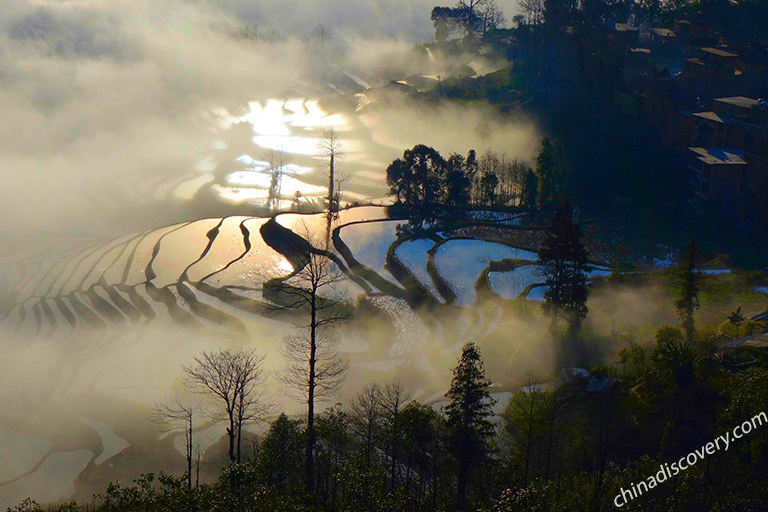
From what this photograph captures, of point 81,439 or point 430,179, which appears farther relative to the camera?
point 430,179

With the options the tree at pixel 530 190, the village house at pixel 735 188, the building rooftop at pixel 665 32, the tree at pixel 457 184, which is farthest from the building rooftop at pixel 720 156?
the building rooftop at pixel 665 32

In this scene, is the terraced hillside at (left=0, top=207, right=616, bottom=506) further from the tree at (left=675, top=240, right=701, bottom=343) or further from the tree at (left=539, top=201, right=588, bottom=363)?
the tree at (left=675, top=240, right=701, bottom=343)

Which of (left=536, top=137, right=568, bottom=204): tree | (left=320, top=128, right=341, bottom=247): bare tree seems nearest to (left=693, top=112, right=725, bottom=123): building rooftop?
(left=536, top=137, right=568, bottom=204): tree

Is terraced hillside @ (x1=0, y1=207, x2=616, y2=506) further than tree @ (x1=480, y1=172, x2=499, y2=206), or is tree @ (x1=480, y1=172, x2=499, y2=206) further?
tree @ (x1=480, y1=172, x2=499, y2=206)

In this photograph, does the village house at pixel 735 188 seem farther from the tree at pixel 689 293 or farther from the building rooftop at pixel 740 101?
the tree at pixel 689 293

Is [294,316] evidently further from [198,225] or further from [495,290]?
[198,225]

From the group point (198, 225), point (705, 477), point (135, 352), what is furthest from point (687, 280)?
point (198, 225)

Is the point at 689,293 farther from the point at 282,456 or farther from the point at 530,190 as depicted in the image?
the point at 530,190
